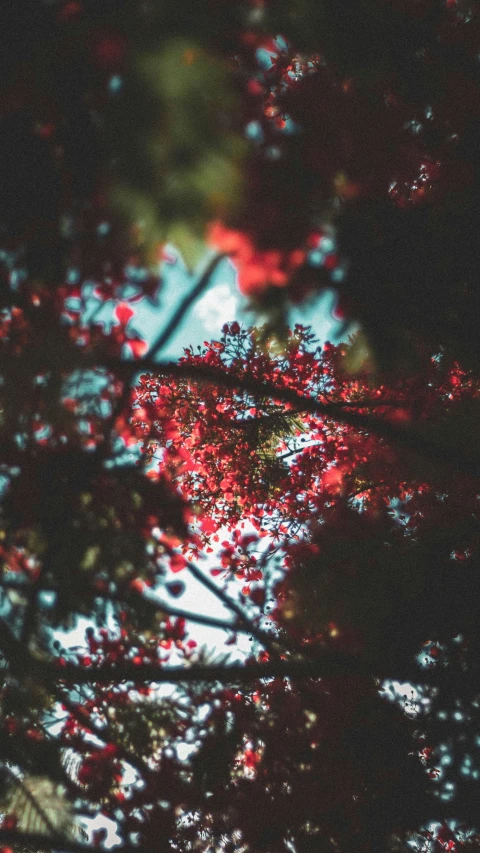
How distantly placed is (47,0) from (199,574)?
10.4 ft

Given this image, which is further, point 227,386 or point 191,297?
point 227,386

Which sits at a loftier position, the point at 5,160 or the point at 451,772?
the point at 5,160

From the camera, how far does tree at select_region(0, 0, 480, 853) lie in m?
1.95

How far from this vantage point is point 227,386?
3.38 metres

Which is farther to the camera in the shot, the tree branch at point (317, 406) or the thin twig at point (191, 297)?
the tree branch at point (317, 406)

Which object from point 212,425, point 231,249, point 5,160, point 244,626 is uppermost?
point 212,425

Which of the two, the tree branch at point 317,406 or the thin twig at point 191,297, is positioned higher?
the tree branch at point 317,406

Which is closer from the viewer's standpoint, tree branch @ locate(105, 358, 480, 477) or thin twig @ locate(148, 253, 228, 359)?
thin twig @ locate(148, 253, 228, 359)

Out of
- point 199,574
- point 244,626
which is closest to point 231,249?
point 199,574

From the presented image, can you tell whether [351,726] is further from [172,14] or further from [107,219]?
[172,14]

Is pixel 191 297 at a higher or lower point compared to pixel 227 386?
lower

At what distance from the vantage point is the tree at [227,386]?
1.95 m

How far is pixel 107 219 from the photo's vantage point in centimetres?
234

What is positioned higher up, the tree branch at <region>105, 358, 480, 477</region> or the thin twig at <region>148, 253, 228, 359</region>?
the tree branch at <region>105, 358, 480, 477</region>
